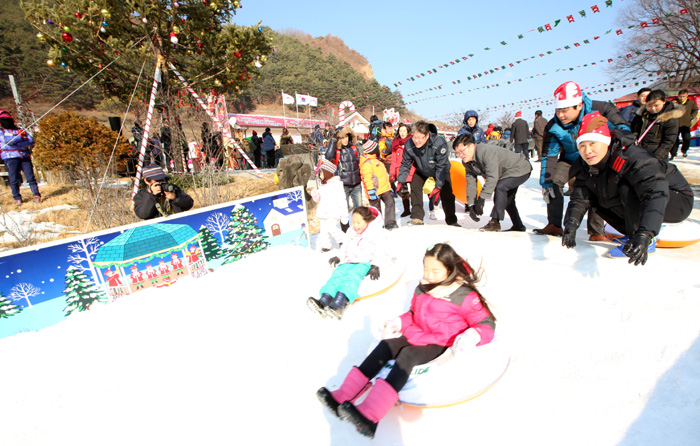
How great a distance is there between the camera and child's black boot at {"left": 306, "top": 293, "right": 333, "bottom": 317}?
3.05m

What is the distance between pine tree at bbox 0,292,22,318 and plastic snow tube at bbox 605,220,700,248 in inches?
243

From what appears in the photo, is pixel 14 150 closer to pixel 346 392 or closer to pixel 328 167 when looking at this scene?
pixel 328 167

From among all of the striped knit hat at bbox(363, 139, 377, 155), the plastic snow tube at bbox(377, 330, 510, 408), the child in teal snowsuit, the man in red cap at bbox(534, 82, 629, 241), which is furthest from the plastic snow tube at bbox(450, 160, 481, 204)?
the plastic snow tube at bbox(377, 330, 510, 408)

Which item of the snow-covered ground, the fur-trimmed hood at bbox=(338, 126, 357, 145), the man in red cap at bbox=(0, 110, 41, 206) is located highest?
the man in red cap at bbox=(0, 110, 41, 206)

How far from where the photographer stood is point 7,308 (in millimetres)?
3234

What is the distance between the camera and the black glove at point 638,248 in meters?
2.26

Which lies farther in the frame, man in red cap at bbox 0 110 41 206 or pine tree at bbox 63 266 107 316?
man in red cap at bbox 0 110 41 206

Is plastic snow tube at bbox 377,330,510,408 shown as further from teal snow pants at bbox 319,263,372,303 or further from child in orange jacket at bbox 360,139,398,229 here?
child in orange jacket at bbox 360,139,398,229

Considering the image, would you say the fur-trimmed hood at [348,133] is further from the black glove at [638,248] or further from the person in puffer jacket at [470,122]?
the black glove at [638,248]

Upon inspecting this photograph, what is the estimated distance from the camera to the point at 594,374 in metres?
2.17

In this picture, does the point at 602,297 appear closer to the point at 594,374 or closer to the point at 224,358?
the point at 594,374

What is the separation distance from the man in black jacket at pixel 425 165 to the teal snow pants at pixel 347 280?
2.18 meters

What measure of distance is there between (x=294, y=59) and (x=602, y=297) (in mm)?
60516

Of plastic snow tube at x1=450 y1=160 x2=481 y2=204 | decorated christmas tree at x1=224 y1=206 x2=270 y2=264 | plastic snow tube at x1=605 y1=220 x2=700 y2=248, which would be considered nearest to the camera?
plastic snow tube at x1=605 y1=220 x2=700 y2=248
